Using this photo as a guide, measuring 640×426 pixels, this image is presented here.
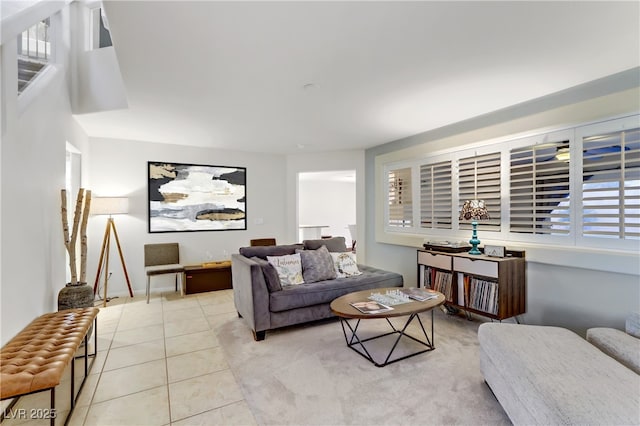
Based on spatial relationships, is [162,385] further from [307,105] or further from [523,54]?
[523,54]

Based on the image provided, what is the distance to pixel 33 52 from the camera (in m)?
3.04

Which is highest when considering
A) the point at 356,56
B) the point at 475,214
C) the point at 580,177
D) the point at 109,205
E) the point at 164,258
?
the point at 356,56

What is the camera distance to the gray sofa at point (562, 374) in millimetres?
1373

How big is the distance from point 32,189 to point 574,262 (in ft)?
15.6

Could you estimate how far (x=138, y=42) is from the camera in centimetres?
209

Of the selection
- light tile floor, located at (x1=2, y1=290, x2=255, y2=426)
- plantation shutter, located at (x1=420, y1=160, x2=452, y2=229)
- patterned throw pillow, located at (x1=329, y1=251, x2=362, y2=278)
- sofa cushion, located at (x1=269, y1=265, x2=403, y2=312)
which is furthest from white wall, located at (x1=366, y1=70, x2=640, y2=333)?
light tile floor, located at (x1=2, y1=290, x2=255, y2=426)

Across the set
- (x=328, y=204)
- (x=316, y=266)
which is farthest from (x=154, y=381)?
(x=328, y=204)

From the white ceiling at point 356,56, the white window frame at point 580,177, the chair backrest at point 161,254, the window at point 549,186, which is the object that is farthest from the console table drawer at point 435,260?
the chair backrest at point 161,254

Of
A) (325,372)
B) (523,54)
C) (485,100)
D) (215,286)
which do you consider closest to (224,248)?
(215,286)

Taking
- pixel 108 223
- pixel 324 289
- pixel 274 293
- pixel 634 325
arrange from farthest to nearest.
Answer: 1. pixel 108 223
2. pixel 324 289
3. pixel 274 293
4. pixel 634 325

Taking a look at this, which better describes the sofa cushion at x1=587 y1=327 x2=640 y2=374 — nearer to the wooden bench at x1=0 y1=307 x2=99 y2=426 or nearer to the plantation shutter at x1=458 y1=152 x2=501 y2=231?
the plantation shutter at x1=458 y1=152 x2=501 y2=231

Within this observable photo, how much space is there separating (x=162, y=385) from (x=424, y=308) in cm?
217

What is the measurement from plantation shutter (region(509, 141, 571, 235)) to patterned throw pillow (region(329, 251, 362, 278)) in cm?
191

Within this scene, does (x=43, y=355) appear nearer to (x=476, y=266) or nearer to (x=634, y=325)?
(x=476, y=266)
